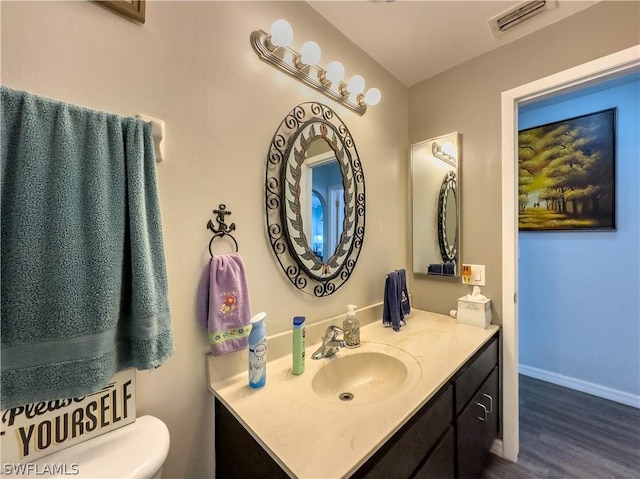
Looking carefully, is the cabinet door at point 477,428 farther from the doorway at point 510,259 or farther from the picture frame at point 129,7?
the picture frame at point 129,7

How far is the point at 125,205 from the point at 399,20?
4.70 feet

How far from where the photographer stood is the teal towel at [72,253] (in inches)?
20.1

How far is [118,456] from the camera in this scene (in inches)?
23.5

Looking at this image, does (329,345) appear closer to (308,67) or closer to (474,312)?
(474,312)

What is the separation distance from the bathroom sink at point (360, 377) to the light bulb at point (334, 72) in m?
1.23

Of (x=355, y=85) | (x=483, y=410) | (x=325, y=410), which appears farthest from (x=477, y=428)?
(x=355, y=85)

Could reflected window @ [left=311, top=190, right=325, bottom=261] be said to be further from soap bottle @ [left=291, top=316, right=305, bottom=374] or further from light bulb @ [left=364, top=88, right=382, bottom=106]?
light bulb @ [left=364, top=88, right=382, bottom=106]

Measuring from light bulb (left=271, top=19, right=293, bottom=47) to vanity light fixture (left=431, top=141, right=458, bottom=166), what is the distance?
3.60 ft

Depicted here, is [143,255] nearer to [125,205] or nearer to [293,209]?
[125,205]

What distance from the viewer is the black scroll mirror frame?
1.59 m

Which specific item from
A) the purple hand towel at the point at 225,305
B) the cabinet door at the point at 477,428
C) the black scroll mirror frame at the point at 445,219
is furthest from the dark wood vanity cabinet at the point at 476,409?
the purple hand towel at the point at 225,305

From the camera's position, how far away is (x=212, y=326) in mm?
824

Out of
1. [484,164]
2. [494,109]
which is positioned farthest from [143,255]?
[494,109]

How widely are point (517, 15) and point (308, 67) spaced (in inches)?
40.2
